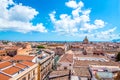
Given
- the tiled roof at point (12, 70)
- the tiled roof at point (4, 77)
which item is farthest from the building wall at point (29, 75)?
the tiled roof at point (12, 70)

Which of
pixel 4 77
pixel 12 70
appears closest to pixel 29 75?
pixel 12 70

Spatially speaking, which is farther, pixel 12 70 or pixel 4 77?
pixel 12 70

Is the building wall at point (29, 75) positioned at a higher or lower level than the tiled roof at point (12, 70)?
lower

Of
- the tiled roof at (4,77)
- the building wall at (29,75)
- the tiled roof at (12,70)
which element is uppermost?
the tiled roof at (12,70)

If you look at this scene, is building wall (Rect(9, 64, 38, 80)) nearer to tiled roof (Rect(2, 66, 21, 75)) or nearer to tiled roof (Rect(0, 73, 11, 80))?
tiled roof (Rect(0, 73, 11, 80))

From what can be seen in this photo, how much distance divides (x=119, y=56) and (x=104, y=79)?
38351 millimetres

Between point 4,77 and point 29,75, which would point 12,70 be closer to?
point 4,77

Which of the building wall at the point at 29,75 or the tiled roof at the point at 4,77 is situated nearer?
the tiled roof at the point at 4,77

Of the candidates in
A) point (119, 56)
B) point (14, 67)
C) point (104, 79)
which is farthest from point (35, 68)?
point (119, 56)

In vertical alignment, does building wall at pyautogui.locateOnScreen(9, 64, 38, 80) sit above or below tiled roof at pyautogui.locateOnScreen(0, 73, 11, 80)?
below

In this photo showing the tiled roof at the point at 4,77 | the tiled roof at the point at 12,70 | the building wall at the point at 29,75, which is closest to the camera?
the tiled roof at the point at 4,77

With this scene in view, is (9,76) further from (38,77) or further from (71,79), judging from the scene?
(38,77)

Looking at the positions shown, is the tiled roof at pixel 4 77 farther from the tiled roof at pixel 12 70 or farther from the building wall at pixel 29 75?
the tiled roof at pixel 12 70

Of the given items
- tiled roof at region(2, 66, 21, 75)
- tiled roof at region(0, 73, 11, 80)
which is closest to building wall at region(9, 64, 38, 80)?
tiled roof at region(0, 73, 11, 80)
